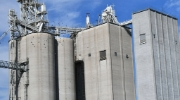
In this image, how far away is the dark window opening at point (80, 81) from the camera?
87.8m

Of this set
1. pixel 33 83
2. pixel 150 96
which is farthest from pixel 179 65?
pixel 33 83

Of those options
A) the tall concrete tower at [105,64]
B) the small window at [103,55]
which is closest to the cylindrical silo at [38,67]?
the tall concrete tower at [105,64]

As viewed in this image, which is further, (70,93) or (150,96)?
(70,93)

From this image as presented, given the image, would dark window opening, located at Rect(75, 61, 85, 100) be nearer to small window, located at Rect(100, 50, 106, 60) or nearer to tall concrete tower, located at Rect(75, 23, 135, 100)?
tall concrete tower, located at Rect(75, 23, 135, 100)

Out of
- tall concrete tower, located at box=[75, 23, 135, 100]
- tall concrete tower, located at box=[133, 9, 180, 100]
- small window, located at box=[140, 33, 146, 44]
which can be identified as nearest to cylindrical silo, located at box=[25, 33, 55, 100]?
tall concrete tower, located at box=[75, 23, 135, 100]

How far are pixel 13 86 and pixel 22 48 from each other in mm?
8357

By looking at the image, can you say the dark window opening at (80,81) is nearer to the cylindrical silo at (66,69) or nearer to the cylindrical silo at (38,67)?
the cylindrical silo at (66,69)

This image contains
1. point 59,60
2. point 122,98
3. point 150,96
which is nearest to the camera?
point 150,96

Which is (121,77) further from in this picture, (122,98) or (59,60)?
(59,60)

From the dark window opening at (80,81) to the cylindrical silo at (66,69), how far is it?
1.97 m

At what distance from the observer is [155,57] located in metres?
79.0

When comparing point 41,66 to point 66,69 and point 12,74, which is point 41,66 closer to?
point 66,69

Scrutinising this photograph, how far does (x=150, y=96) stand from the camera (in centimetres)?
7694

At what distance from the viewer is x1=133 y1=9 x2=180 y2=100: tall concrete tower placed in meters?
77.8
